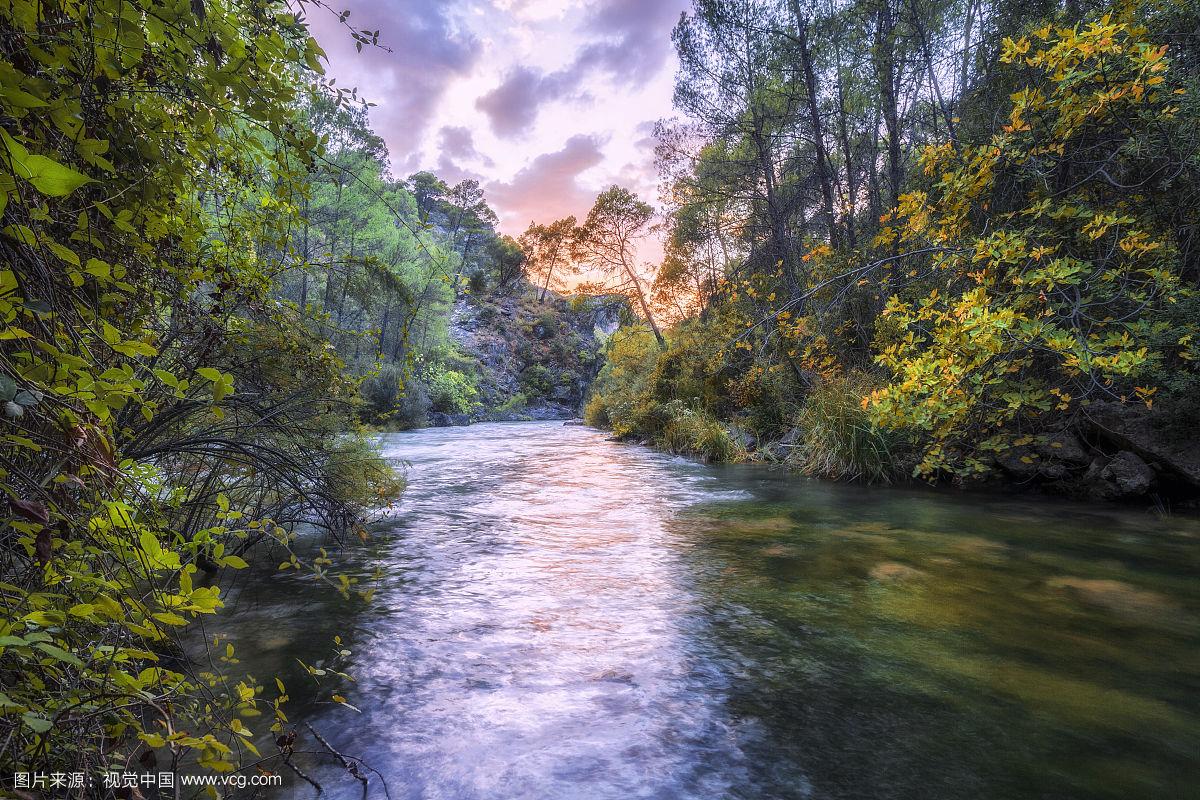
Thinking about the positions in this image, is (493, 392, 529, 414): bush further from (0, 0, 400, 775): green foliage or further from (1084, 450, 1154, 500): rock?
(0, 0, 400, 775): green foliage

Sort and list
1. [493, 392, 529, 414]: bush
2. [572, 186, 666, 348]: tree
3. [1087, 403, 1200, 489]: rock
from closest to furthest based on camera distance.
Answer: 1. [1087, 403, 1200, 489]: rock
2. [572, 186, 666, 348]: tree
3. [493, 392, 529, 414]: bush

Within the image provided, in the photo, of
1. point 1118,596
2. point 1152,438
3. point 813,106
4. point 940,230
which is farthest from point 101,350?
point 813,106

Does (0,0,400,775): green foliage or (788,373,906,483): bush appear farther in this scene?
(788,373,906,483): bush

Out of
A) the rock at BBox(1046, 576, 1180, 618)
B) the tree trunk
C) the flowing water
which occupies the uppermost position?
the tree trunk

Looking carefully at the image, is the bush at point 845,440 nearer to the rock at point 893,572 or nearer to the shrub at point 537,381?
the rock at point 893,572

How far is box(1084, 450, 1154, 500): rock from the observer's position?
598 centimetres

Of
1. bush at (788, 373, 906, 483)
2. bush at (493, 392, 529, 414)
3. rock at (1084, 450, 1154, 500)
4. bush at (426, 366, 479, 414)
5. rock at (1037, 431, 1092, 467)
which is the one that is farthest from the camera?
bush at (493, 392, 529, 414)

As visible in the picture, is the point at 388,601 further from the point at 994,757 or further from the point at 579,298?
the point at 579,298

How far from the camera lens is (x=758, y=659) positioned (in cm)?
304

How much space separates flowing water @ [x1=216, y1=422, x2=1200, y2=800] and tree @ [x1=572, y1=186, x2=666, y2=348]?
1668cm

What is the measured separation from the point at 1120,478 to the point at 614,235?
17.7m

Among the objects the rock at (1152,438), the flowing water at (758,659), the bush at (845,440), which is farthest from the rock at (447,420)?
the rock at (1152,438)

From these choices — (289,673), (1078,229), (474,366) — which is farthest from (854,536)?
(474,366)

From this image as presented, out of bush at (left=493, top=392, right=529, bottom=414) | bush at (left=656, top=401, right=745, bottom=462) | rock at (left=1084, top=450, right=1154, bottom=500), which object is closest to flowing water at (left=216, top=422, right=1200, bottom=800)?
rock at (left=1084, top=450, right=1154, bottom=500)
